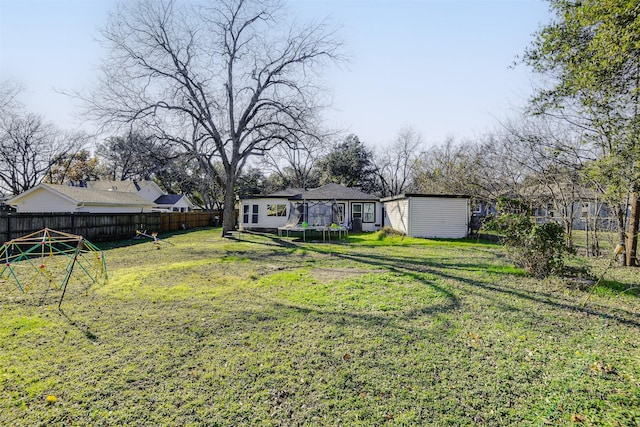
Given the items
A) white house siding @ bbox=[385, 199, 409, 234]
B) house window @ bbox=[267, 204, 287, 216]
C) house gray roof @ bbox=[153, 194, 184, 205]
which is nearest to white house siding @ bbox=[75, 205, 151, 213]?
→ house gray roof @ bbox=[153, 194, 184, 205]

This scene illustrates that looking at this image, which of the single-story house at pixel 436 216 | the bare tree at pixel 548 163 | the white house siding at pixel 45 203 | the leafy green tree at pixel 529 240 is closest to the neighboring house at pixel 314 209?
the single-story house at pixel 436 216

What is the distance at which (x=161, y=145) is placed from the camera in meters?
16.5

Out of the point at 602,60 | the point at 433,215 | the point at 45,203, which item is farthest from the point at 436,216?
the point at 45,203

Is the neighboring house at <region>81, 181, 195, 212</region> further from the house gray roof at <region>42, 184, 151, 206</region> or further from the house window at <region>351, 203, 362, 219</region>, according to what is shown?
the house window at <region>351, 203, 362, 219</region>

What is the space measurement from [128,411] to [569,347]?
4.50 m

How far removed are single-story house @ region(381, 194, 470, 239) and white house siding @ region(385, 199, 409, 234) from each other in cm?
22

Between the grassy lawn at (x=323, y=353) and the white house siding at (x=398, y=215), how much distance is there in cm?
962

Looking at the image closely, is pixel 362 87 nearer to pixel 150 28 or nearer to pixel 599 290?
pixel 599 290

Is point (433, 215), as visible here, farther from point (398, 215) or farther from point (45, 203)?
point (45, 203)

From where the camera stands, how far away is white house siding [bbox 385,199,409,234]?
16.4 meters

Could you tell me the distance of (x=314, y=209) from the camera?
19.3 meters

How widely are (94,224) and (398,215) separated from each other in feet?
47.9

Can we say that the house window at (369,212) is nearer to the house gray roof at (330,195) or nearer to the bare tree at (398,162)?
the house gray roof at (330,195)

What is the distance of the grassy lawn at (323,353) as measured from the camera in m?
2.63
